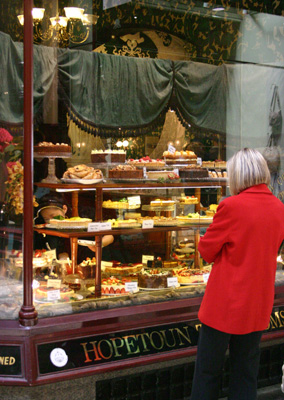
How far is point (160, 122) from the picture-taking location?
5613mm

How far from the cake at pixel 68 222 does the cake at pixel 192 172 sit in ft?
3.40

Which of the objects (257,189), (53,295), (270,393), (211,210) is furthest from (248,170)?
(270,393)

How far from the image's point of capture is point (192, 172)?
5438 millimetres

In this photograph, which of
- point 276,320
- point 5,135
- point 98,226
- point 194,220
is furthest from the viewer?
point 194,220

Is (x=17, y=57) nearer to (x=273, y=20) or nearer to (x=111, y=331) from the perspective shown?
(x=111, y=331)

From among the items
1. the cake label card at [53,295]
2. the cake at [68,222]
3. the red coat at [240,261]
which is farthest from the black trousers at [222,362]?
the cake at [68,222]

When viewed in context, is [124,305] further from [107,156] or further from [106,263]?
[107,156]

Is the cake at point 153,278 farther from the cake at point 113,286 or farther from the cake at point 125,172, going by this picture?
the cake at point 125,172

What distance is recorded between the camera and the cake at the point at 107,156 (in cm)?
515

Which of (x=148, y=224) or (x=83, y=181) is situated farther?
(x=148, y=224)

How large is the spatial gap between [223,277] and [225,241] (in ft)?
0.71

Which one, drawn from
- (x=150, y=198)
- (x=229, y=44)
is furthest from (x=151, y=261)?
(x=229, y=44)

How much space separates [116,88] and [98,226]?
4.26 feet

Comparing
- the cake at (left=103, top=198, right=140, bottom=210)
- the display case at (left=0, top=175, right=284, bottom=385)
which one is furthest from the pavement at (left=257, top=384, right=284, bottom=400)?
the cake at (left=103, top=198, right=140, bottom=210)
